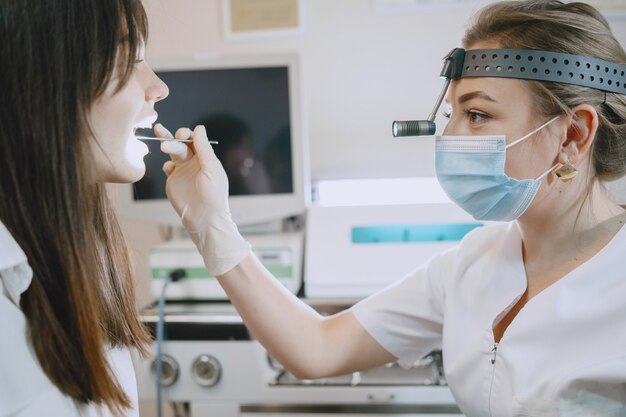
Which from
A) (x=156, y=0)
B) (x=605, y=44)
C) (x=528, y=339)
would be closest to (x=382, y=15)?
(x=156, y=0)

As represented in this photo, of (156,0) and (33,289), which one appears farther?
(156,0)

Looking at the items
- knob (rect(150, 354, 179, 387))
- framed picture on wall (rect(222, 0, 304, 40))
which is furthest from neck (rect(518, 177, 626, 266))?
framed picture on wall (rect(222, 0, 304, 40))

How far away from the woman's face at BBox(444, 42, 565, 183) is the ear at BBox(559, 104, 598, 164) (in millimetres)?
15

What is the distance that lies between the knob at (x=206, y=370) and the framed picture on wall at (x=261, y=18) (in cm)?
110

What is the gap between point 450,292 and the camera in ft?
3.51

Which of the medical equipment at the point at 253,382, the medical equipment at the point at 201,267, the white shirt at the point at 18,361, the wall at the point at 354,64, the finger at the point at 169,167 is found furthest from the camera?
the wall at the point at 354,64

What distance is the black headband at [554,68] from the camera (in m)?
0.89

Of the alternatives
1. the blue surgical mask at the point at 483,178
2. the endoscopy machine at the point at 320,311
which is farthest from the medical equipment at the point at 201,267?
the blue surgical mask at the point at 483,178

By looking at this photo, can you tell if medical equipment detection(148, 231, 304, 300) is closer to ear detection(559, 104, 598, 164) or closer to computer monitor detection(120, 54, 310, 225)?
computer monitor detection(120, 54, 310, 225)

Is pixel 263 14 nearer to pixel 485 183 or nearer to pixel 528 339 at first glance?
pixel 485 183

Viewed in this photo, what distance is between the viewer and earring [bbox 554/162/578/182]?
918 millimetres

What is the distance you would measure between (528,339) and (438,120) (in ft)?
3.35

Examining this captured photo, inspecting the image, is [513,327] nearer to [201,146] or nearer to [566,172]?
[566,172]

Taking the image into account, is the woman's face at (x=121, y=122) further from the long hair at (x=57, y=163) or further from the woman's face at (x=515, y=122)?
the woman's face at (x=515, y=122)
